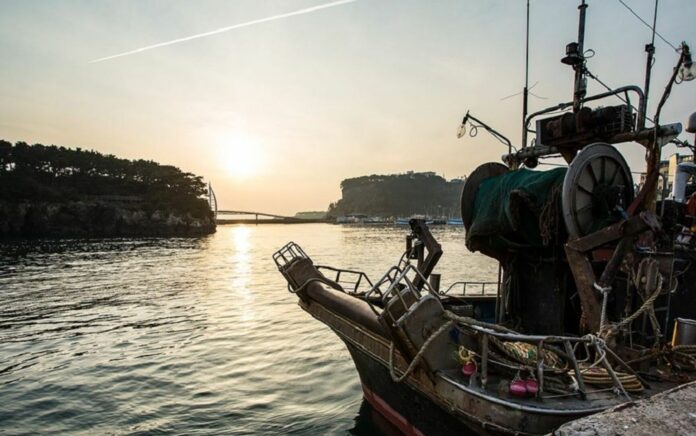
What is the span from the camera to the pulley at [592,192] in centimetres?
698

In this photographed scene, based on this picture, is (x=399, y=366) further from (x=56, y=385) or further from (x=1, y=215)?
(x=1, y=215)

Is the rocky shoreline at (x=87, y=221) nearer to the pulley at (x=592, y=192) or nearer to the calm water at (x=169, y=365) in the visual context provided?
the calm water at (x=169, y=365)

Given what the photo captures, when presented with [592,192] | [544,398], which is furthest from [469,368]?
[592,192]

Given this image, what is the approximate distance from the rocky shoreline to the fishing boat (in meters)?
87.7

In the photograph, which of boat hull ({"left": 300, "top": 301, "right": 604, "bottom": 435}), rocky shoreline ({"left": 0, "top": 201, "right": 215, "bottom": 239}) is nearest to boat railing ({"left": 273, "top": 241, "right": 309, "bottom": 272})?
boat hull ({"left": 300, "top": 301, "right": 604, "bottom": 435})

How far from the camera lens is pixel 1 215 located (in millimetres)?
71688

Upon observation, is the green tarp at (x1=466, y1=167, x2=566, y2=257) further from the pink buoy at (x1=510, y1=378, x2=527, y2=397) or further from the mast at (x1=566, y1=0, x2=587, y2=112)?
the pink buoy at (x1=510, y1=378, x2=527, y2=397)

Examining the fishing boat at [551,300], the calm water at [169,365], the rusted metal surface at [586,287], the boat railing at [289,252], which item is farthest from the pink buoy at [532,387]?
the boat railing at [289,252]

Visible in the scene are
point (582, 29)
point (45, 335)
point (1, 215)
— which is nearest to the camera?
point (582, 29)

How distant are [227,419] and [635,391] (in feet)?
25.9

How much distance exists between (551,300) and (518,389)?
4279 mm

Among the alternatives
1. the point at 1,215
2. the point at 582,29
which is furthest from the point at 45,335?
the point at 1,215

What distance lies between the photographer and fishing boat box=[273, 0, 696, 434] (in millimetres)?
4855

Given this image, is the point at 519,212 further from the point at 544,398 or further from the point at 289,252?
the point at 289,252
